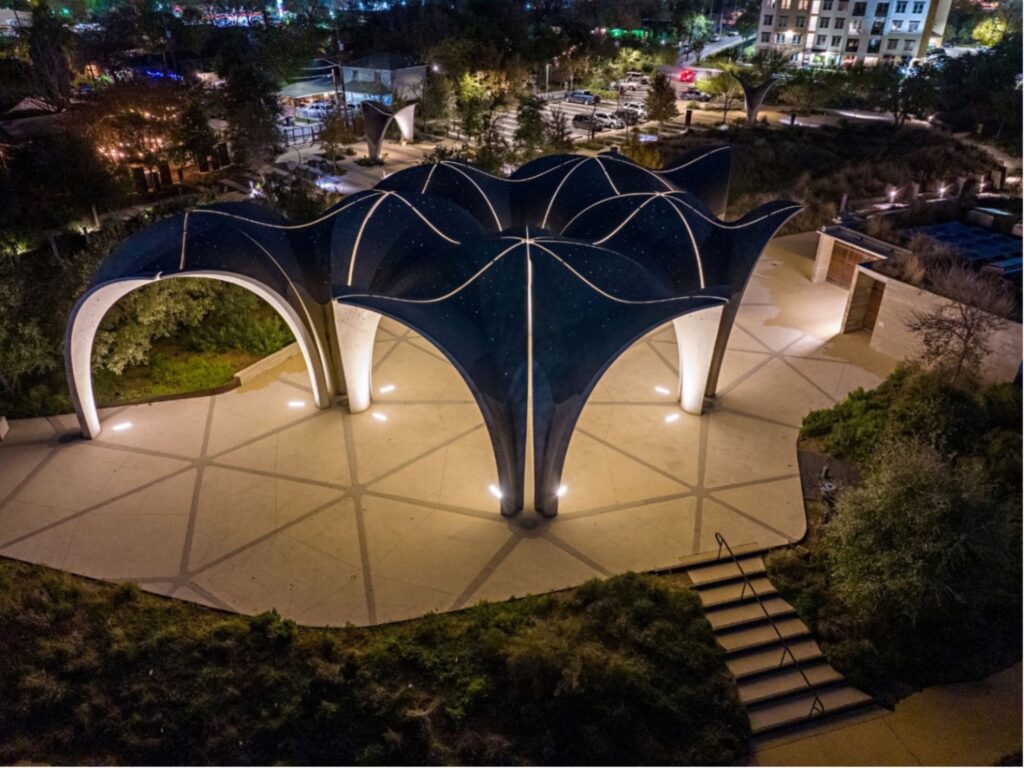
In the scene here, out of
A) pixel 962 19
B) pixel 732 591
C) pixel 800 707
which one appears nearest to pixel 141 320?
pixel 732 591

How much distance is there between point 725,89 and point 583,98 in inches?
471

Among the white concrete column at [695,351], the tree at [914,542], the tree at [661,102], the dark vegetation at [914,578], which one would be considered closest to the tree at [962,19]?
the tree at [661,102]

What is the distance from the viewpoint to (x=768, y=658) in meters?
11.8

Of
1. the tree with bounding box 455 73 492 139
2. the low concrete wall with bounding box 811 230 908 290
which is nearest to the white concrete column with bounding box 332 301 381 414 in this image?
the low concrete wall with bounding box 811 230 908 290

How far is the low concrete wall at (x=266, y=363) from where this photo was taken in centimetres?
1917

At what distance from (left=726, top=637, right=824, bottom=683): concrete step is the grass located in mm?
14481

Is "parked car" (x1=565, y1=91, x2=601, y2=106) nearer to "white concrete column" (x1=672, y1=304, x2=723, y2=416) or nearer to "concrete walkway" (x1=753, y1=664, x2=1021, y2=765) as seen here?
"white concrete column" (x1=672, y1=304, x2=723, y2=416)

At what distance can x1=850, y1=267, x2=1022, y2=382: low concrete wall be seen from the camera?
1766 cm

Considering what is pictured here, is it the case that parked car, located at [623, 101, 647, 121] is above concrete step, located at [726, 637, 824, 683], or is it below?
above

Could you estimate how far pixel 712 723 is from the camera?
35.0 ft

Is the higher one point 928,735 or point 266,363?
point 266,363

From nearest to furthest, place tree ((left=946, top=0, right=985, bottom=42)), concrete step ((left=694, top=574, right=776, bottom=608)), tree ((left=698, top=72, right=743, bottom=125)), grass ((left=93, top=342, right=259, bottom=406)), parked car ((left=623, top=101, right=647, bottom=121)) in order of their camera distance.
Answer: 1. concrete step ((left=694, top=574, right=776, bottom=608))
2. grass ((left=93, top=342, right=259, bottom=406))
3. parked car ((left=623, top=101, right=647, bottom=121))
4. tree ((left=698, top=72, right=743, bottom=125))
5. tree ((left=946, top=0, right=985, bottom=42))

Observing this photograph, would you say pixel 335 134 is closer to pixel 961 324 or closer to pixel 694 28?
pixel 961 324

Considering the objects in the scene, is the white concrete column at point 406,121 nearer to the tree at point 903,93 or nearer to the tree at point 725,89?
the tree at point 725,89
